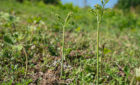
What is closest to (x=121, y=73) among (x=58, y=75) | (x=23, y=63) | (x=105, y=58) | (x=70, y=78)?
(x=105, y=58)

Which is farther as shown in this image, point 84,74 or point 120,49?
point 120,49

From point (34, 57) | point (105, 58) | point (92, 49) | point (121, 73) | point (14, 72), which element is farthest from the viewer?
point (92, 49)

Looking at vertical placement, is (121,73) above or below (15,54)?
below

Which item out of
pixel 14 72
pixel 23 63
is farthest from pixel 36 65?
pixel 14 72

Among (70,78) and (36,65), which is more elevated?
(36,65)

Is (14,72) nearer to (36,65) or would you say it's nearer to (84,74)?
(36,65)

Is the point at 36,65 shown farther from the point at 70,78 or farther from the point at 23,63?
the point at 70,78

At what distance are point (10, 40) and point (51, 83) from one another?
72 cm

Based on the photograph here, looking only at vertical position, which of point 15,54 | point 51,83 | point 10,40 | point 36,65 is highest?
point 10,40

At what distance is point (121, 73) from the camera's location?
1.55 metres

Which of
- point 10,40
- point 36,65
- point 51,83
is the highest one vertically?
point 10,40

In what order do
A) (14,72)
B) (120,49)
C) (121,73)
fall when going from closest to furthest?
(14,72)
(121,73)
(120,49)

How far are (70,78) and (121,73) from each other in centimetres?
59

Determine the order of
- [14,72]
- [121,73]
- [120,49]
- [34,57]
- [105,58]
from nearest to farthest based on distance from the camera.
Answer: [14,72] < [121,73] < [34,57] < [105,58] < [120,49]
